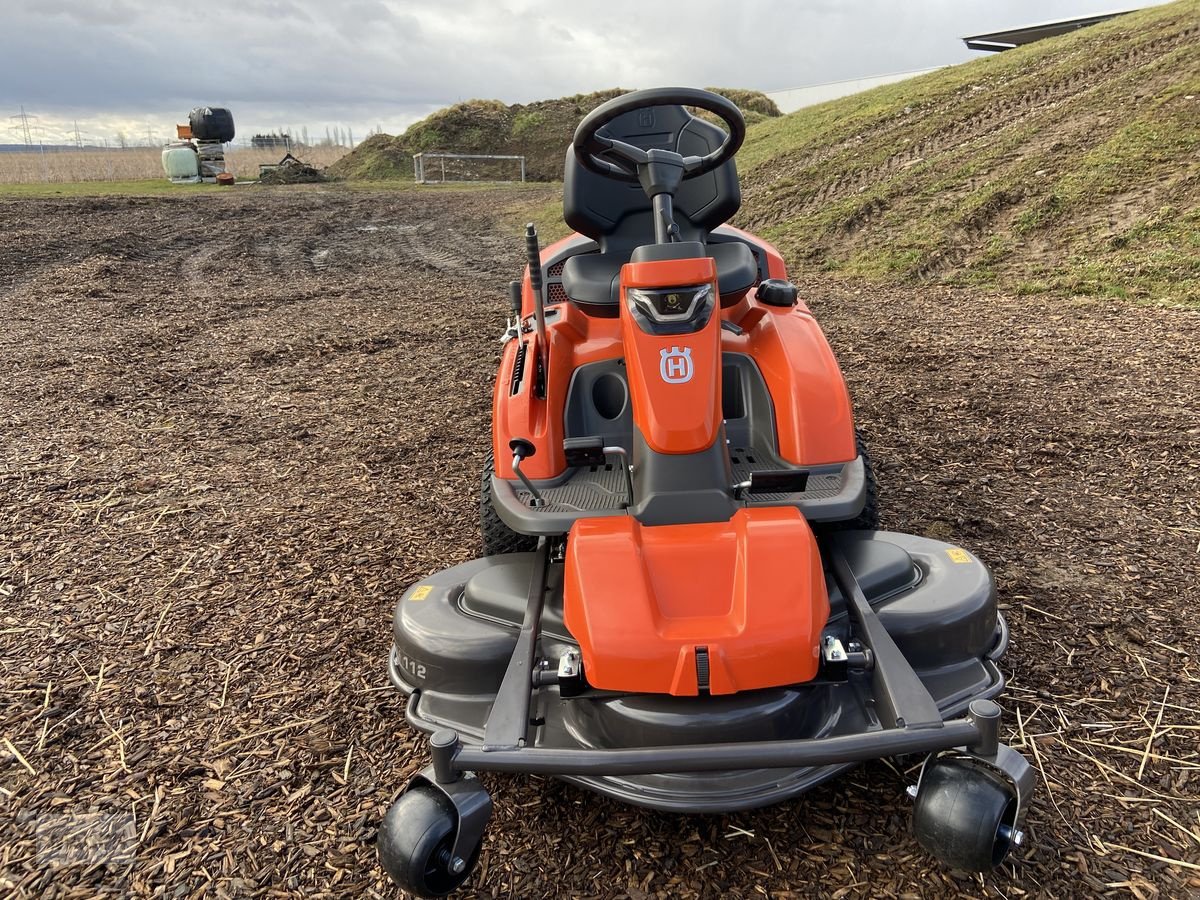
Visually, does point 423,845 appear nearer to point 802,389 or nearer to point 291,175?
point 802,389

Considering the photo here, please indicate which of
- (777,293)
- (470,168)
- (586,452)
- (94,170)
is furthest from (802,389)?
(94,170)

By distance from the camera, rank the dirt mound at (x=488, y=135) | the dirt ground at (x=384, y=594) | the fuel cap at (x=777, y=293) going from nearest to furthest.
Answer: the dirt ground at (x=384, y=594)
the fuel cap at (x=777, y=293)
the dirt mound at (x=488, y=135)

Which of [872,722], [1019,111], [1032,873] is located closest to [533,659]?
[872,722]

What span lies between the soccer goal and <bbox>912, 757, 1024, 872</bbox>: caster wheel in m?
25.0

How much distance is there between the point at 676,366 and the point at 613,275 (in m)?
1.03

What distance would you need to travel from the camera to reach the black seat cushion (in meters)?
3.02

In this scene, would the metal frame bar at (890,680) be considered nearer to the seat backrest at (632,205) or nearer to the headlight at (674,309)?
the headlight at (674,309)

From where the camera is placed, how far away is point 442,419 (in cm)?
488

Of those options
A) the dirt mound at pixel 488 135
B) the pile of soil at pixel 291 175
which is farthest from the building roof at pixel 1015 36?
the pile of soil at pixel 291 175

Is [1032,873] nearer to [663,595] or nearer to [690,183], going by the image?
[663,595]

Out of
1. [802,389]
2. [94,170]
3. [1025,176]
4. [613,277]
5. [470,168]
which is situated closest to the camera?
[802,389]

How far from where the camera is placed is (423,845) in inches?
60.3

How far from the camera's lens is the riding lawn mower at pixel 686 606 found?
1.59 meters

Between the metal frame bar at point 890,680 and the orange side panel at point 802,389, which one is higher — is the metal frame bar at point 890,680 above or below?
below
